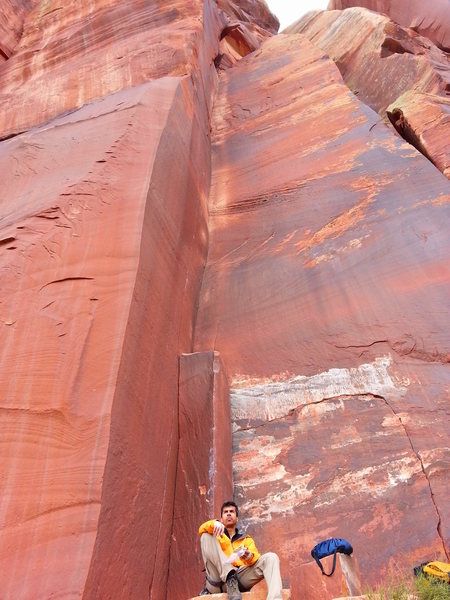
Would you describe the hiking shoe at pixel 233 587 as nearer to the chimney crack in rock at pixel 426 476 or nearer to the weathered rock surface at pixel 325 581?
the weathered rock surface at pixel 325 581

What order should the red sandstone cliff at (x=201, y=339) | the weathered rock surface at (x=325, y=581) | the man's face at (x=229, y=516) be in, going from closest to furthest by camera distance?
1. the weathered rock surface at (x=325, y=581)
2. the man's face at (x=229, y=516)
3. the red sandstone cliff at (x=201, y=339)

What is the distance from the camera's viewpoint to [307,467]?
564 centimetres

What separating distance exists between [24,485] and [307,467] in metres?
2.84

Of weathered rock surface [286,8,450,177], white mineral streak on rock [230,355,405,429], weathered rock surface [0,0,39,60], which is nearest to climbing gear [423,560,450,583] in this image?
white mineral streak on rock [230,355,405,429]

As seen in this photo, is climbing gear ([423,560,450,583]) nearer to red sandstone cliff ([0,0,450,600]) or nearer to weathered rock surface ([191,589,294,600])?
red sandstone cliff ([0,0,450,600])

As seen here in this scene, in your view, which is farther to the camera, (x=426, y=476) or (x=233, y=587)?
(x=426, y=476)

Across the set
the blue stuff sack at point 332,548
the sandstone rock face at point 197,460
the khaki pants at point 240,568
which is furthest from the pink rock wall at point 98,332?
the blue stuff sack at point 332,548

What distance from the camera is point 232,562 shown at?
3.91 metres

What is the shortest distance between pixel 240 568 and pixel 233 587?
23cm

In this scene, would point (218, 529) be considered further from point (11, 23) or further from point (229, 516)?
point (11, 23)

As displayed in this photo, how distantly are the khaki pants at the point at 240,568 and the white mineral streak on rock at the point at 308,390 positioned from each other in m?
2.28

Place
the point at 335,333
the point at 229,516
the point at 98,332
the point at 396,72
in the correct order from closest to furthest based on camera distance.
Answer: the point at 229,516, the point at 98,332, the point at 335,333, the point at 396,72

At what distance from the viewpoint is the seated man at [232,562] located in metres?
3.80

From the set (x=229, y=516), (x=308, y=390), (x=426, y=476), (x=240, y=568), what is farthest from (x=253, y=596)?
(x=308, y=390)
